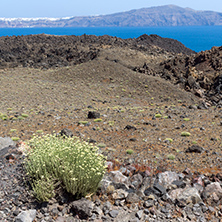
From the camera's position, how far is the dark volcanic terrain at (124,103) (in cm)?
1107

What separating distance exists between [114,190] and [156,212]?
4.05ft

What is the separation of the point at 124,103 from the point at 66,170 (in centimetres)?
1786

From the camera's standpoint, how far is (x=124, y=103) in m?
23.6

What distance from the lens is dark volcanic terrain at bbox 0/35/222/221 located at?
1107 centimetres

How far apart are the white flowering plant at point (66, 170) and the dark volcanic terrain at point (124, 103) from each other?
11.1 feet

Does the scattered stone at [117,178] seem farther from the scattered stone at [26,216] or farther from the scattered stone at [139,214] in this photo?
the scattered stone at [26,216]

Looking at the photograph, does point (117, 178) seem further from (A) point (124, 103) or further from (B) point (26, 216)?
(A) point (124, 103)

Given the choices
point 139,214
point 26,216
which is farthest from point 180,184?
point 26,216

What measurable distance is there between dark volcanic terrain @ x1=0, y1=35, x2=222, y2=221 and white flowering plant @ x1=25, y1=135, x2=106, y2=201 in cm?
337

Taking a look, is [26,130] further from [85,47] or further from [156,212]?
[85,47]

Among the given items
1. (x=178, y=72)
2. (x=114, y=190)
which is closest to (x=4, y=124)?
(x=114, y=190)

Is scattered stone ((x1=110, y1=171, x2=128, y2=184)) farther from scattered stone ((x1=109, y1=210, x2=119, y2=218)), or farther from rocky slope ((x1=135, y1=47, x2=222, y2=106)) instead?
rocky slope ((x1=135, y1=47, x2=222, y2=106))

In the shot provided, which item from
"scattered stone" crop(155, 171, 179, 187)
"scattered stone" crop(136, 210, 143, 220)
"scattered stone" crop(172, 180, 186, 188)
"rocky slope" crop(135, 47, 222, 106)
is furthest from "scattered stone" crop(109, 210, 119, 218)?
"rocky slope" crop(135, 47, 222, 106)

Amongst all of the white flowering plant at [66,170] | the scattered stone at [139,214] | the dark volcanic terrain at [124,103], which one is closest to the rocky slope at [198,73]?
the dark volcanic terrain at [124,103]
